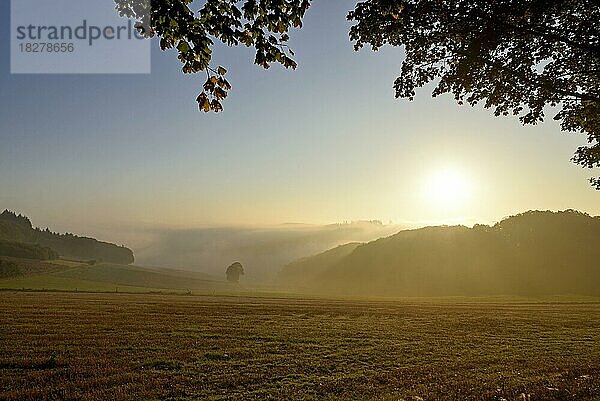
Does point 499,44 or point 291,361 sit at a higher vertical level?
point 499,44

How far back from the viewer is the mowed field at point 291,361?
17.2 meters

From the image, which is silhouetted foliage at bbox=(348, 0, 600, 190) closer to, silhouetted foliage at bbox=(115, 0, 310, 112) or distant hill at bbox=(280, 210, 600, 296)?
silhouetted foliage at bbox=(115, 0, 310, 112)

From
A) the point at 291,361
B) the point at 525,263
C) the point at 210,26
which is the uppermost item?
the point at 210,26

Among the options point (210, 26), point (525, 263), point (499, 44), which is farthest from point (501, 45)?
point (525, 263)

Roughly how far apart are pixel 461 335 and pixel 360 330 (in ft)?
26.5

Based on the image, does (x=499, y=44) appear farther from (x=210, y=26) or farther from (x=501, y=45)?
(x=210, y=26)

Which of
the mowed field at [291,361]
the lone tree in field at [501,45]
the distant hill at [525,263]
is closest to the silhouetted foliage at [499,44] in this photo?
the lone tree in field at [501,45]

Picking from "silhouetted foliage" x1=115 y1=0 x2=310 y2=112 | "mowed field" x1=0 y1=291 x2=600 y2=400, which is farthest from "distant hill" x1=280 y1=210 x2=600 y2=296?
"silhouetted foliage" x1=115 y1=0 x2=310 y2=112

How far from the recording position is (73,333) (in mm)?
31562

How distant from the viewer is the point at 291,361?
2312 cm

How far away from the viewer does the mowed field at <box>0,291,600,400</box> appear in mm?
17188

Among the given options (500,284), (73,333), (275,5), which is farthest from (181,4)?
(500,284)

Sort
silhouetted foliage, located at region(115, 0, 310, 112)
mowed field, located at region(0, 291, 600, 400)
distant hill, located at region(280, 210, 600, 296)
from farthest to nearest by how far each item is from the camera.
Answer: distant hill, located at region(280, 210, 600, 296)
mowed field, located at region(0, 291, 600, 400)
silhouetted foliage, located at region(115, 0, 310, 112)

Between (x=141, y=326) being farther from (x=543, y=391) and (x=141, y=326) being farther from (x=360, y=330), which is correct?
(x=543, y=391)
